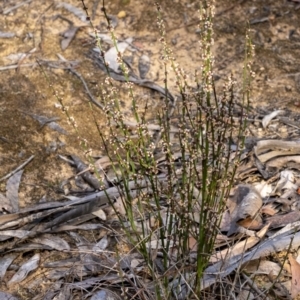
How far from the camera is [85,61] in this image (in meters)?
4.47

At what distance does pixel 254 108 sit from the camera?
3941 millimetres

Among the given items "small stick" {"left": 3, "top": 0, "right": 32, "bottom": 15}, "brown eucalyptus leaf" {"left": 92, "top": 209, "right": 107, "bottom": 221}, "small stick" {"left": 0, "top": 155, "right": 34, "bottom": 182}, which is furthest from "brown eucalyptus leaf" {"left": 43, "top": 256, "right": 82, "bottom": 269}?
"small stick" {"left": 3, "top": 0, "right": 32, "bottom": 15}

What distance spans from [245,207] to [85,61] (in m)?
1.97

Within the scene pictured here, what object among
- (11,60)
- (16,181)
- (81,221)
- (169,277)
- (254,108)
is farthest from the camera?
(11,60)

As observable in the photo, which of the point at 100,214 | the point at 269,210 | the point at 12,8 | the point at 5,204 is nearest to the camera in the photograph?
the point at 269,210

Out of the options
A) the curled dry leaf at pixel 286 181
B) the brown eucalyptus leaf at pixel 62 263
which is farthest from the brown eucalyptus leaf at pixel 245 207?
the brown eucalyptus leaf at pixel 62 263

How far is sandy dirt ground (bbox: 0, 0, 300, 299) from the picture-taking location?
12.1 feet

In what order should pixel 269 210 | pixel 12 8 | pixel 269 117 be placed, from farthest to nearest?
pixel 12 8 < pixel 269 117 < pixel 269 210

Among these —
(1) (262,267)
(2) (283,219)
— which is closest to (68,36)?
(2) (283,219)

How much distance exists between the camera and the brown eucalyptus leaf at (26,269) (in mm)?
2887

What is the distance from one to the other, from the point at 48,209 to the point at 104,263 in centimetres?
59

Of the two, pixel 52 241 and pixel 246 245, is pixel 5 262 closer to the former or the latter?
pixel 52 241

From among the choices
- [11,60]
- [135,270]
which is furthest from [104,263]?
[11,60]

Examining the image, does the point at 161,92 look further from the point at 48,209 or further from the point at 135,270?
the point at 135,270
